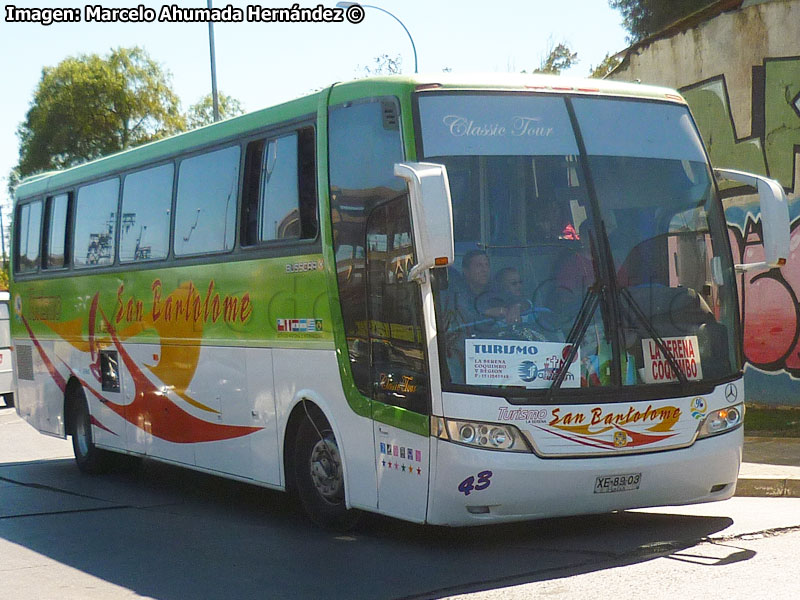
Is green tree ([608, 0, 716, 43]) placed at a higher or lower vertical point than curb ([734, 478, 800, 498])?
higher

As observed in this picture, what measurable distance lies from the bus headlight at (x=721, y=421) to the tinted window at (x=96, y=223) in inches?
283

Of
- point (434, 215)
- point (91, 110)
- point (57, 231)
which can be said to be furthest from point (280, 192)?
point (91, 110)

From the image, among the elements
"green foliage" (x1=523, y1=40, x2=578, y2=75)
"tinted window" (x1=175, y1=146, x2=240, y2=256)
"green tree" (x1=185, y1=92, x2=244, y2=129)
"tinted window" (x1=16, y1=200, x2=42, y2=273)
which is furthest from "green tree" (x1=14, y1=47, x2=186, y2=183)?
"tinted window" (x1=175, y1=146, x2=240, y2=256)

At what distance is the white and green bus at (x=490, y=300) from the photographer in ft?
23.9

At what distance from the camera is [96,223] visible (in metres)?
13.1

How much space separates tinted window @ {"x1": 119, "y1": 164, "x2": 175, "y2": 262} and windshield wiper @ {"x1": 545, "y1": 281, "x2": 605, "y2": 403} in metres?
5.12

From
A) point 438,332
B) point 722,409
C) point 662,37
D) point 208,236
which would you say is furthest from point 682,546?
point 662,37

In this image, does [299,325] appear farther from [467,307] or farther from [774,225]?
[774,225]

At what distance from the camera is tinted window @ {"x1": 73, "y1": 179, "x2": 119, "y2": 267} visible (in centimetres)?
1271

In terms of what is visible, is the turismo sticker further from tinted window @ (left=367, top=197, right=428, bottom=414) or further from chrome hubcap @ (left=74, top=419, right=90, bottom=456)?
chrome hubcap @ (left=74, top=419, right=90, bottom=456)

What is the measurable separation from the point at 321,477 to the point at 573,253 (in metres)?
2.62

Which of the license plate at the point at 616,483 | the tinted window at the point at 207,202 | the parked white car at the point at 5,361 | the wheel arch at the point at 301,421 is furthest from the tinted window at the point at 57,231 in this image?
the parked white car at the point at 5,361

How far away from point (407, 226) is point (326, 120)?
4.55 feet

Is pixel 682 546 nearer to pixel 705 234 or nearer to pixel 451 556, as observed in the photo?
pixel 451 556
